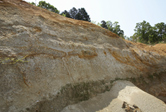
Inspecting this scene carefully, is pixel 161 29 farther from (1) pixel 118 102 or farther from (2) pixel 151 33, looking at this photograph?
(1) pixel 118 102

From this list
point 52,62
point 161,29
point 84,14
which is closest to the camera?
point 52,62

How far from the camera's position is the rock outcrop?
12.5 ft

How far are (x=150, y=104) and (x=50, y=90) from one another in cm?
434

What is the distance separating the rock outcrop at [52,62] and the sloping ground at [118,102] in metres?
0.21

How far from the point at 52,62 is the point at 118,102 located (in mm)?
3260

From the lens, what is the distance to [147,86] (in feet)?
A: 27.5

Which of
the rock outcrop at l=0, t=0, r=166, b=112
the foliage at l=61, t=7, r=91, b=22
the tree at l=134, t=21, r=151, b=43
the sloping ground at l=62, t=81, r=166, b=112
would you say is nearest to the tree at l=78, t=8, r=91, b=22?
the foliage at l=61, t=7, r=91, b=22

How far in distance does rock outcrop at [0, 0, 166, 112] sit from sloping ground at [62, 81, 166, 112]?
0.21 metres

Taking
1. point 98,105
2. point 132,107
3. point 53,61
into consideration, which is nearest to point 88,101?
point 98,105

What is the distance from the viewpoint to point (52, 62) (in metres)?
4.88

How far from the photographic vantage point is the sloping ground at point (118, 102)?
453 centimetres

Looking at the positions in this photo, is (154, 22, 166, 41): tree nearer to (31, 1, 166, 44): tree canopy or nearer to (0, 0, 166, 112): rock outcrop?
(31, 1, 166, 44): tree canopy

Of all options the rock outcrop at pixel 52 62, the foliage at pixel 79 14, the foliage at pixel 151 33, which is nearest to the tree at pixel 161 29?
the foliage at pixel 151 33

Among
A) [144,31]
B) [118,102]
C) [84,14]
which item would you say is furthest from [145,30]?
[118,102]
